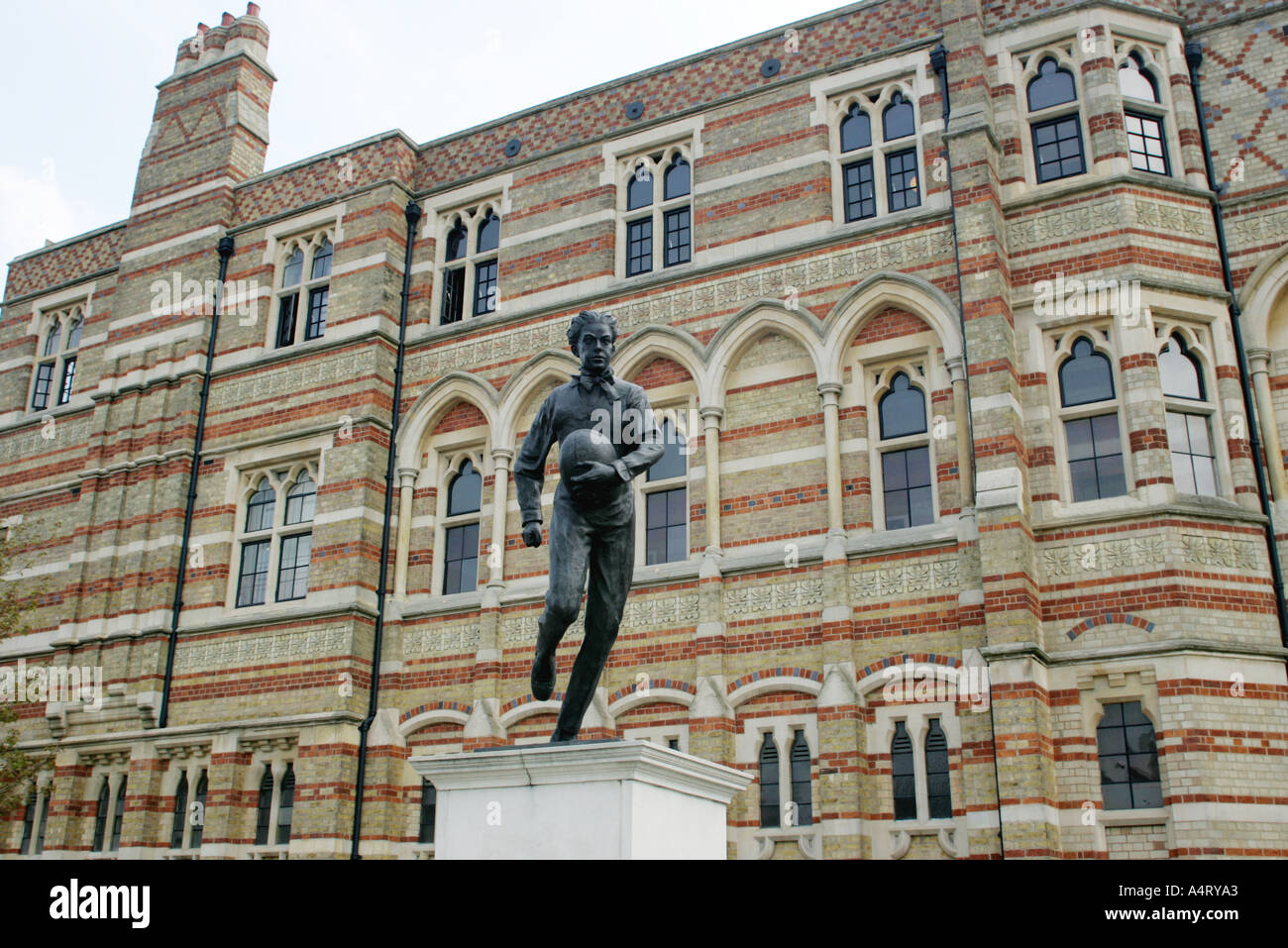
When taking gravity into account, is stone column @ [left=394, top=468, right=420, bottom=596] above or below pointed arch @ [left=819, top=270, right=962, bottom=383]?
below

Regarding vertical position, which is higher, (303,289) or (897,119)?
(897,119)

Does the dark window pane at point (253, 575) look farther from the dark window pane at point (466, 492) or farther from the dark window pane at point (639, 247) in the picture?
the dark window pane at point (639, 247)

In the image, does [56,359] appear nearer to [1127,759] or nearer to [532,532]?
[532,532]

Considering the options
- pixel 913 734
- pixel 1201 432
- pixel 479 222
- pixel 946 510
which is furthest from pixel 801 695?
pixel 479 222

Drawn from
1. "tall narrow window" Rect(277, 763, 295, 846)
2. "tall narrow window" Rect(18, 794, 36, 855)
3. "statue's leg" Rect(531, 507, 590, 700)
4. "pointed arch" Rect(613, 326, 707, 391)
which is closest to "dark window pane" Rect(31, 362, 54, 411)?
"tall narrow window" Rect(18, 794, 36, 855)

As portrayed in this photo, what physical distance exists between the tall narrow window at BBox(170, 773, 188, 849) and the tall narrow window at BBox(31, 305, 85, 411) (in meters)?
8.29

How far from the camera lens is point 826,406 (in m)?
14.4

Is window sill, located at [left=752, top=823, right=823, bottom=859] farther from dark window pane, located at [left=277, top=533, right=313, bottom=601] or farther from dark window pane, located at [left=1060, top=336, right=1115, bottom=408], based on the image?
dark window pane, located at [left=277, top=533, right=313, bottom=601]

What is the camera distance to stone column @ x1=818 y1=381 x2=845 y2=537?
13.9 metres

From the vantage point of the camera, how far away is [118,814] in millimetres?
17062

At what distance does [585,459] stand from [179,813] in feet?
39.9

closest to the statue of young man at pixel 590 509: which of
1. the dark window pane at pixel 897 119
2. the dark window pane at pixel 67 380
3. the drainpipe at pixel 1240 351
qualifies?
the drainpipe at pixel 1240 351
